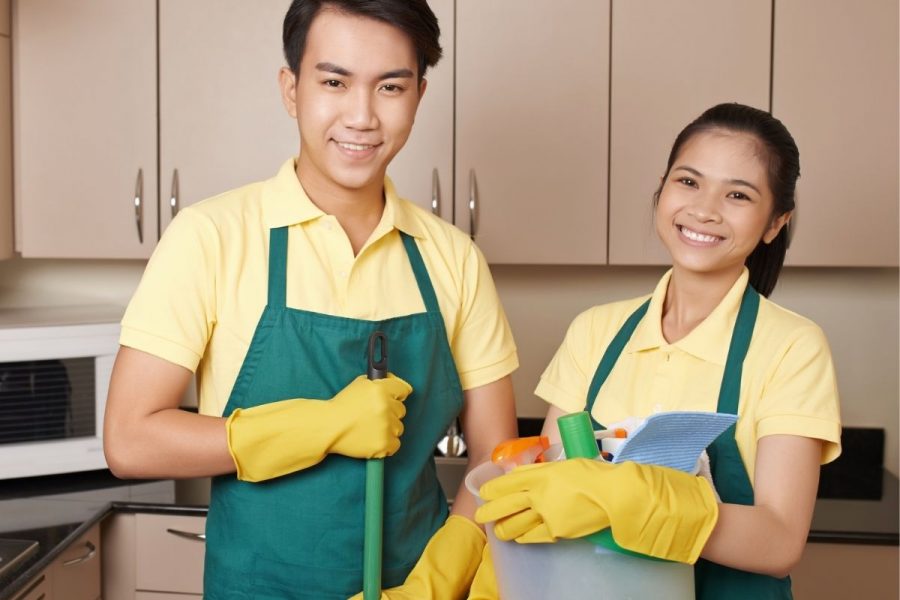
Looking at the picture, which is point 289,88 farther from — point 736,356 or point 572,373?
point 736,356

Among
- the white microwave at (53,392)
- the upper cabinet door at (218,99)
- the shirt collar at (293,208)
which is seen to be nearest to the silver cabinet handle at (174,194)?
the upper cabinet door at (218,99)

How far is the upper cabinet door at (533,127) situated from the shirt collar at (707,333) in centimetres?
94

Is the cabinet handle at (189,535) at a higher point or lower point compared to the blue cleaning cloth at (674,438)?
lower

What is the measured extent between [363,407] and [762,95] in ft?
4.54

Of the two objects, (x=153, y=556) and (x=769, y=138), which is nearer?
(x=769, y=138)

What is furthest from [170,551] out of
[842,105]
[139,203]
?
[842,105]

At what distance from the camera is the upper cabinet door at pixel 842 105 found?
2225 mm

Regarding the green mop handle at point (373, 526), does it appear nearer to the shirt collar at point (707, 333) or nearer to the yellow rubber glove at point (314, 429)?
the yellow rubber glove at point (314, 429)

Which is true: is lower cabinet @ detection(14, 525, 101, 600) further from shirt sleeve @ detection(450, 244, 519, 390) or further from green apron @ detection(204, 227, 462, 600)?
shirt sleeve @ detection(450, 244, 519, 390)

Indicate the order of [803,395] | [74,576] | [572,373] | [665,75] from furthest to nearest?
1. [665,75]
2. [74,576]
3. [572,373]
4. [803,395]

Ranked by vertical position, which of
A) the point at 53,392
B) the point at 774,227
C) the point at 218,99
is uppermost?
the point at 218,99

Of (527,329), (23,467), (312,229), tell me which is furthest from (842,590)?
(23,467)

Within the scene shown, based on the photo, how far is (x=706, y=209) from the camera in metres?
1.30

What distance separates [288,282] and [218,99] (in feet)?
3.52
